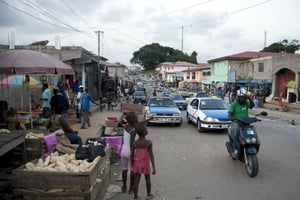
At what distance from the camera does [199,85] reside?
7062 centimetres

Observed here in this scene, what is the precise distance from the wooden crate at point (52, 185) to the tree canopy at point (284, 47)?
71425 millimetres

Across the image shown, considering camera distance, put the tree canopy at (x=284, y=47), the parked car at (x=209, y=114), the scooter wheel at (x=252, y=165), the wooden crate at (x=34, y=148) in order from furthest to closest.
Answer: the tree canopy at (x=284, y=47) → the parked car at (x=209, y=114) → the scooter wheel at (x=252, y=165) → the wooden crate at (x=34, y=148)

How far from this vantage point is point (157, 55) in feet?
433

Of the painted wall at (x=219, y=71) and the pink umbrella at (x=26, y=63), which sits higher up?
the painted wall at (x=219, y=71)

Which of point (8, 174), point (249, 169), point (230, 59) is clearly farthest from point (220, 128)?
point (230, 59)

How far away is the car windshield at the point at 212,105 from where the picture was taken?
1484 cm

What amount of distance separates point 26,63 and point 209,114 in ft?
26.4

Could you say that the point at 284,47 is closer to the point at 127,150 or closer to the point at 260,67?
the point at 260,67

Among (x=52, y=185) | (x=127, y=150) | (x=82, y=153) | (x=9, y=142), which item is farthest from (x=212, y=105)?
(x=52, y=185)

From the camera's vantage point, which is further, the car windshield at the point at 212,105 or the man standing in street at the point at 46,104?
the car windshield at the point at 212,105

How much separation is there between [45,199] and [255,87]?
3716 cm

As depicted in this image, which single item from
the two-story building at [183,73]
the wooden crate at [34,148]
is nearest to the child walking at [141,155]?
the wooden crate at [34,148]

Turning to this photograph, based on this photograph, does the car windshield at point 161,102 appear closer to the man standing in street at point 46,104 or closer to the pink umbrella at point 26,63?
the man standing in street at point 46,104

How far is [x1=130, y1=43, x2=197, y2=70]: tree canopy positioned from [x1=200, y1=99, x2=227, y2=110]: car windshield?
4442 inches
